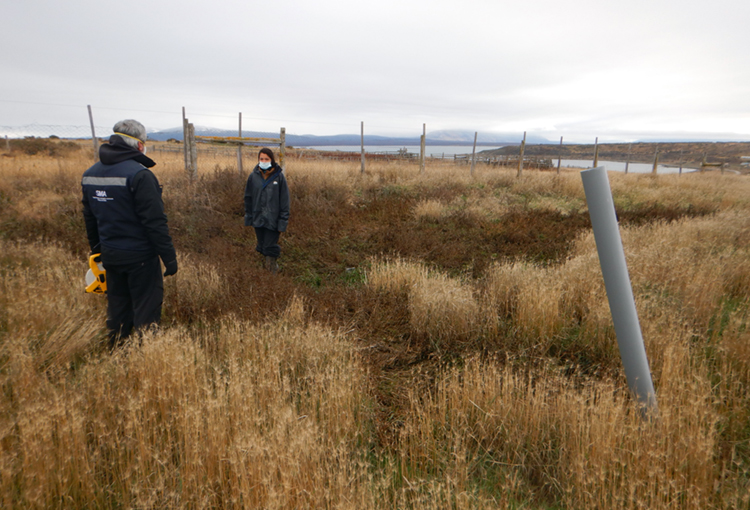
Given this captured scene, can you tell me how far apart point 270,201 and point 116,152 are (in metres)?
2.88

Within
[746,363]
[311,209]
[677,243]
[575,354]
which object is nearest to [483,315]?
[575,354]

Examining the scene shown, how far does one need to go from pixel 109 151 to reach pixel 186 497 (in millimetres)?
2726

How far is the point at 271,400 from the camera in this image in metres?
2.71

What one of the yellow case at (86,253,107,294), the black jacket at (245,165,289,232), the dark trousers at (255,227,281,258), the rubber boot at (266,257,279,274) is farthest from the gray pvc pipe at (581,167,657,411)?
the rubber boot at (266,257,279,274)

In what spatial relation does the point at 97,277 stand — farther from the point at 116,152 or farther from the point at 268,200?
the point at 268,200

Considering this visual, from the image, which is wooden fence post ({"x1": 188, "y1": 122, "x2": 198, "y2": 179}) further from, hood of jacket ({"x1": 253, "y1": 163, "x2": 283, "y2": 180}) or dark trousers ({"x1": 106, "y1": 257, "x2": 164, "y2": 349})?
dark trousers ({"x1": 106, "y1": 257, "x2": 164, "y2": 349})

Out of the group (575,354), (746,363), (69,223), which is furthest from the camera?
(69,223)

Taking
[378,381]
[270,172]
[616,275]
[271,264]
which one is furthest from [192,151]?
[616,275]

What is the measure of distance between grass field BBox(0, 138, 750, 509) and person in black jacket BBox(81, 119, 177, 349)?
17.5 inches

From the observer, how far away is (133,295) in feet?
11.3

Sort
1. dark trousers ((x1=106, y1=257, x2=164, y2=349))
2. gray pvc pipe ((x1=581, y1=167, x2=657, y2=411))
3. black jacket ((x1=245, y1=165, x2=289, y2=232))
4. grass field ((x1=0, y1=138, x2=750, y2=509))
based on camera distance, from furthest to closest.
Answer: black jacket ((x1=245, y1=165, x2=289, y2=232))
dark trousers ((x1=106, y1=257, x2=164, y2=349))
grass field ((x1=0, y1=138, x2=750, y2=509))
gray pvc pipe ((x1=581, y1=167, x2=657, y2=411))

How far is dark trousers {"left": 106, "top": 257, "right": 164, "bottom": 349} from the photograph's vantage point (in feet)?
11.2

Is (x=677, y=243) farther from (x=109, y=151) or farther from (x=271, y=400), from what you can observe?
(x=109, y=151)

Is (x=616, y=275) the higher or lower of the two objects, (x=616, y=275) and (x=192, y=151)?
the lower
